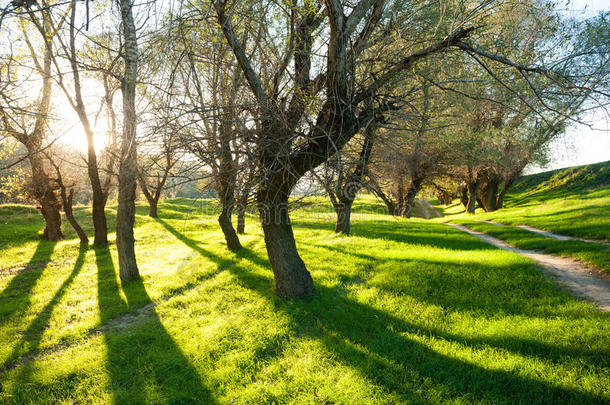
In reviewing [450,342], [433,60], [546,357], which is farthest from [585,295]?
[433,60]

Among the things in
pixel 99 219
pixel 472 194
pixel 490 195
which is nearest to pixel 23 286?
pixel 99 219

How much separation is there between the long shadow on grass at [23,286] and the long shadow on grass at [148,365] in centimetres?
256

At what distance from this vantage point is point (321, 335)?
5.21 metres

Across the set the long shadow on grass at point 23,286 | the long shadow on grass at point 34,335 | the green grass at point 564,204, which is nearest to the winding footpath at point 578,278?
the green grass at point 564,204

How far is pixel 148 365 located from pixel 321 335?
308cm

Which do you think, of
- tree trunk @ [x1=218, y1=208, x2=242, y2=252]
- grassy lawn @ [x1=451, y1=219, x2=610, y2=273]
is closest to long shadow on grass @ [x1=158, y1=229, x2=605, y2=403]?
grassy lawn @ [x1=451, y1=219, x2=610, y2=273]

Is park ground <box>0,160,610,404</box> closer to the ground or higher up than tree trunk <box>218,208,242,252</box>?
closer to the ground

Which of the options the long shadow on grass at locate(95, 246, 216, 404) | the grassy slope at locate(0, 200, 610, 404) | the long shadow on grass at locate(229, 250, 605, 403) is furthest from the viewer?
the long shadow on grass at locate(95, 246, 216, 404)

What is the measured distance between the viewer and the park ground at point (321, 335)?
3.83 meters

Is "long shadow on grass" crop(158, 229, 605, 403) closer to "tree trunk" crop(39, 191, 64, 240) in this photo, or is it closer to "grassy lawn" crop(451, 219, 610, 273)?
"grassy lawn" crop(451, 219, 610, 273)

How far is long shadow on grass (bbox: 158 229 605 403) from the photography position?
3.50m

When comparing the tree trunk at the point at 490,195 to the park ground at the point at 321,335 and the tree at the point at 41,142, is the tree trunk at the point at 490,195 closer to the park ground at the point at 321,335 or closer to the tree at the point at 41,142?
the park ground at the point at 321,335

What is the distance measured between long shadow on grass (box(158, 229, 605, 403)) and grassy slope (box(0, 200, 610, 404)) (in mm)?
19

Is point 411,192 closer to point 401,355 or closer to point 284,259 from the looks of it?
point 284,259
